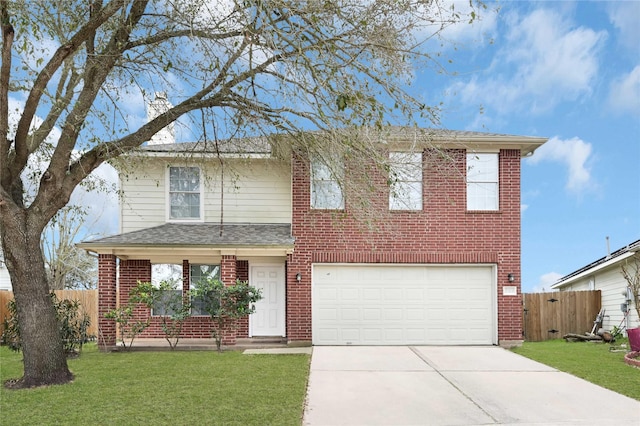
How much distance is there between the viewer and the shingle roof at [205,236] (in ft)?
39.0

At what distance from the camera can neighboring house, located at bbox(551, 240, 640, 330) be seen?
15.0 m

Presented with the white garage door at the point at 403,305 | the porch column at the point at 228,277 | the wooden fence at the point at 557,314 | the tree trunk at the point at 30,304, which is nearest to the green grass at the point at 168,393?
the tree trunk at the point at 30,304

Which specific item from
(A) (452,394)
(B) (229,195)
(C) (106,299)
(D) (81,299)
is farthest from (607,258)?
(D) (81,299)

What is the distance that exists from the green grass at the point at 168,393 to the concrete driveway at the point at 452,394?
50 centimetres

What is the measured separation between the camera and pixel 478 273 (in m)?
13.0

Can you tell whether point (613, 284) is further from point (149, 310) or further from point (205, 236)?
point (149, 310)

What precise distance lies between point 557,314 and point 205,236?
11.4 m

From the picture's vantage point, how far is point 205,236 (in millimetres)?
12461

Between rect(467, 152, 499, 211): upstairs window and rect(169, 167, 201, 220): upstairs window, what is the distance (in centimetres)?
742

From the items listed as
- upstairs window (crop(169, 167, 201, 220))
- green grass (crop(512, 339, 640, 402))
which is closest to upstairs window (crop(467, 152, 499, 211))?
green grass (crop(512, 339, 640, 402))

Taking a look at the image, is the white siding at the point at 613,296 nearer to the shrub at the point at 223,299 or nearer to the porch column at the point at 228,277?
the shrub at the point at 223,299

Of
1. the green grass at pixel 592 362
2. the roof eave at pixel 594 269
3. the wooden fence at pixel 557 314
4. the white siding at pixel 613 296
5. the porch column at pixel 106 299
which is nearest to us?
the green grass at pixel 592 362

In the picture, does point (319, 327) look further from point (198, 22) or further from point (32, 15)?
point (32, 15)

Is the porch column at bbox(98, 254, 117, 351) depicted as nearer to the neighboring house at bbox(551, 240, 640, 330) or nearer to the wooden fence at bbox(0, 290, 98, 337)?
the wooden fence at bbox(0, 290, 98, 337)
